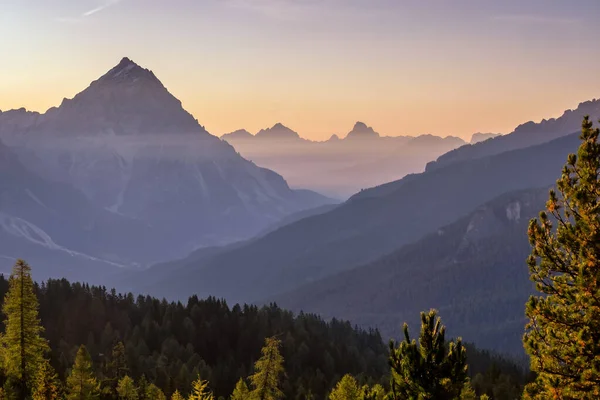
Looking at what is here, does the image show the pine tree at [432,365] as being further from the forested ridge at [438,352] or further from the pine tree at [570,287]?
the pine tree at [570,287]

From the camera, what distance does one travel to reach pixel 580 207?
94.4 ft

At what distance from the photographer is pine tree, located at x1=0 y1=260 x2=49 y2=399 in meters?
68.3

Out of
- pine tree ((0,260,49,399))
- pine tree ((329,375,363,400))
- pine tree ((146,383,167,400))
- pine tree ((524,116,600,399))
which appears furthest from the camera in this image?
pine tree ((146,383,167,400))

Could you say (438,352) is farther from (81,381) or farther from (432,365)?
(81,381)

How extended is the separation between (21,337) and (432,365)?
166 feet

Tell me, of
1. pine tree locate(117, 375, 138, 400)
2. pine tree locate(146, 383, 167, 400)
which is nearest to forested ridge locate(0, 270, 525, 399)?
pine tree locate(146, 383, 167, 400)

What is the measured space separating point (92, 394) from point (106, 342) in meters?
105

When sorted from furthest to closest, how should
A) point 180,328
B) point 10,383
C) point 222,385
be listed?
point 180,328 → point 222,385 → point 10,383

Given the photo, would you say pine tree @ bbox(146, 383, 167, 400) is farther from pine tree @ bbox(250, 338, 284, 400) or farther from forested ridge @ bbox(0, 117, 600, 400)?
pine tree @ bbox(250, 338, 284, 400)

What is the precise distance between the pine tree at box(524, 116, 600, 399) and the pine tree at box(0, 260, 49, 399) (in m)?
53.3

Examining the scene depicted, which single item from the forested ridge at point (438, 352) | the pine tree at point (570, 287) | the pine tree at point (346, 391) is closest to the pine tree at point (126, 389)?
the forested ridge at point (438, 352)

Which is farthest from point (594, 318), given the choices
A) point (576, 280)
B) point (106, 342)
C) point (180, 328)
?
point (180, 328)

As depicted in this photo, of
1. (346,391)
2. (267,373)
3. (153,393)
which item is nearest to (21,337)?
(267,373)

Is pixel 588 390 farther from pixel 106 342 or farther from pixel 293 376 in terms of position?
pixel 106 342
